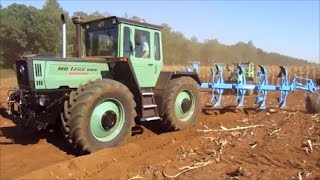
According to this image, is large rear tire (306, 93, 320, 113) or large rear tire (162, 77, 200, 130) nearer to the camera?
large rear tire (162, 77, 200, 130)

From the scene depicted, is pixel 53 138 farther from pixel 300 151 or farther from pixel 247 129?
pixel 300 151

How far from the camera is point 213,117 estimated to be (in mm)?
11875

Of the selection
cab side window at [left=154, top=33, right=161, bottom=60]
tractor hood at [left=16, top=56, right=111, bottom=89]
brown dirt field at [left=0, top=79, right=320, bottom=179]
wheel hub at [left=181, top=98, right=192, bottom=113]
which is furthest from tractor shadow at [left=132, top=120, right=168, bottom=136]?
tractor hood at [left=16, top=56, right=111, bottom=89]

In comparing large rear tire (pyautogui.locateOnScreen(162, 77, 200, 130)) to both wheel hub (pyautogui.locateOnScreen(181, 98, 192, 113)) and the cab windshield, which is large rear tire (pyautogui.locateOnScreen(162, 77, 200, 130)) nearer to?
wheel hub (pyautogui.locateOnScreen(181, 98, 192, 113))

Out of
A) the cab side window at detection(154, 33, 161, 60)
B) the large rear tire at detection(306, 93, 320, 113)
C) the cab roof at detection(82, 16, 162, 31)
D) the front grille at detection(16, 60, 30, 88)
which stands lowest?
the large rear tire at detection(306, 93, 320, 113)

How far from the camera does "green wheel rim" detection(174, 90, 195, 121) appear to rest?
10445 mm

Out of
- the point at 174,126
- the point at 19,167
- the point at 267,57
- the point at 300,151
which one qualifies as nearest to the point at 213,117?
the point at 174,126

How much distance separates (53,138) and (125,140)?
1.84 metres

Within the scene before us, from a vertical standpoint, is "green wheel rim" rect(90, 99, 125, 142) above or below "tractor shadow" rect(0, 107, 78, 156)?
above

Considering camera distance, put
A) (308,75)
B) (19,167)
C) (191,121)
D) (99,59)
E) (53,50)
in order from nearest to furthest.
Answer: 1. (19,167)
2. (99,59)
3. (191,121)
4. (308,75)
5. (53,50)

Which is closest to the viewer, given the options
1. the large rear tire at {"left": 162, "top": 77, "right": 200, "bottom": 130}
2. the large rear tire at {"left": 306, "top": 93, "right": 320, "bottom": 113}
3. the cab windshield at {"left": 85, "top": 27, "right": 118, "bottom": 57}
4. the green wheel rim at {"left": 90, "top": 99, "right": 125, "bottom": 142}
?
the green wheel rim at {"left": 90, "top": 99, "right": 125, "bottom": 142}

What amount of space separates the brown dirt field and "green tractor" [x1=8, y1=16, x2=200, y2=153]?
462 mm

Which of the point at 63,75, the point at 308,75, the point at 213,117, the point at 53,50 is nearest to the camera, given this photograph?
the point at 63,75

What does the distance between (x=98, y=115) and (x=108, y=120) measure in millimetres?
227
